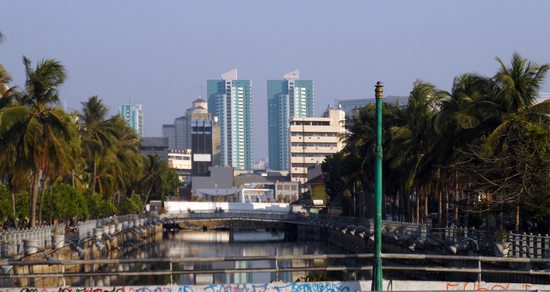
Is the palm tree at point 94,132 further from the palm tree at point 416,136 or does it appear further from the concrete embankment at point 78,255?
the palm tree at point 416,136

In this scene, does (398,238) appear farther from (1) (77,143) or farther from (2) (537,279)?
(2) (537,279)

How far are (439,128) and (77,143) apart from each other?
23458mm

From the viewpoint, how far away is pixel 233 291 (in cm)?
2195

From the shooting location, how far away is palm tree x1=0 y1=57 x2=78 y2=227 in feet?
186

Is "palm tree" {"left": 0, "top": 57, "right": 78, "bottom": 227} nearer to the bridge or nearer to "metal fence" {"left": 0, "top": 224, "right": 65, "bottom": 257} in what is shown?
"metal fence" {"left": 0, "top": 224, "right": 65, "bottom": 257}

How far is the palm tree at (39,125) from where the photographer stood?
56.6 metres

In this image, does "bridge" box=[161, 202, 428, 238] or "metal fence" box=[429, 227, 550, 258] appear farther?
"bridge" box=[161, 202, 428, 238]

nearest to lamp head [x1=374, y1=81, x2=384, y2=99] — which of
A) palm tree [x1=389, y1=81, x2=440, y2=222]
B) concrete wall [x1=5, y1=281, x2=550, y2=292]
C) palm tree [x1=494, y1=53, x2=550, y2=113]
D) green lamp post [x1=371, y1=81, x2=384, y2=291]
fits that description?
green lamp post [x1=371, y1=81, x2=384, y2=291]

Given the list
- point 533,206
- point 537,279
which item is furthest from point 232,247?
point 537,279

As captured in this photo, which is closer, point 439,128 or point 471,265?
point 471,265

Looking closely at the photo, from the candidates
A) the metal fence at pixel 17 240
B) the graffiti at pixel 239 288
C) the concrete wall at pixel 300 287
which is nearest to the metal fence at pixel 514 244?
the concrete wall at pixel 300 287

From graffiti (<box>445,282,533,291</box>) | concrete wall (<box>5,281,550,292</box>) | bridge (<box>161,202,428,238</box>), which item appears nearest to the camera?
concrete wall (<box>5,281,550,292</box>)

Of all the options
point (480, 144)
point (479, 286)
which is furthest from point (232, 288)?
point (480, 144)

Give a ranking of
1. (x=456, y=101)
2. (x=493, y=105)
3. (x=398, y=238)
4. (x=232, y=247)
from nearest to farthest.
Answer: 1. (x=493, y=105)
2. (x=456, y=101)
3. (x=398, y=238)
4. (x=232, y=247)
